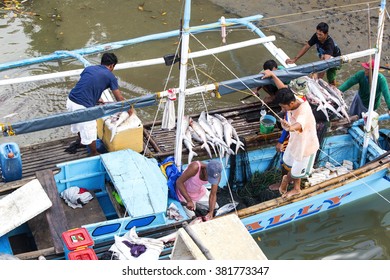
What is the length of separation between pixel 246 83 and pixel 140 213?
7.46 feet

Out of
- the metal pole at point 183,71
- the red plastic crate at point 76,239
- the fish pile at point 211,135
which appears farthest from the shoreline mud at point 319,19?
the red plastic crate at point 76,239

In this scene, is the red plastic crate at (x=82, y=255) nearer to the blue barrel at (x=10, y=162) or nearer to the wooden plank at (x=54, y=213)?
the wooden plank at (x=54, y=213)

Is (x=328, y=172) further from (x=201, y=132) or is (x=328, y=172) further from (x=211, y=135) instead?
(x=201, y=132)

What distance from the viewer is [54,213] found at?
24.1ft

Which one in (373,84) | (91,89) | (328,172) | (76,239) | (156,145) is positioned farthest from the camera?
(328,172)

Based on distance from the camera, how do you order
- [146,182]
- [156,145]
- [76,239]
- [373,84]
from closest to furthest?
[76,239] → [146,182] → [373,84] → [156,145]

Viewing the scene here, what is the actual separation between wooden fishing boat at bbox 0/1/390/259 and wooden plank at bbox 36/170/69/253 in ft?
0.04

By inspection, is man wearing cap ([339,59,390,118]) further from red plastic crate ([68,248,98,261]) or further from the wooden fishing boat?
red plastic crate ([68,248,98,261])

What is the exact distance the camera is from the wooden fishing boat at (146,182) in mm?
7281

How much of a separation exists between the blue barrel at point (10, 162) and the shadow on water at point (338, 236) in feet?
11.0

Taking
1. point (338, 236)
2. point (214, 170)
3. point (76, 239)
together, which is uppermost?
point (214, 170)

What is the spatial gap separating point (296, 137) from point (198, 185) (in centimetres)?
138

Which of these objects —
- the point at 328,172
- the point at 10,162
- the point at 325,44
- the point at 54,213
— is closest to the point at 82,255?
the point at 54,213

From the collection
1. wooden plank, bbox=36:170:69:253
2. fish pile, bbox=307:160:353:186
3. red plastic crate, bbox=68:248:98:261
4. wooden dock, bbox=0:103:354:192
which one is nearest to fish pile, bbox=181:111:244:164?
wooden dock, bbox=0:103:354:192
